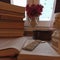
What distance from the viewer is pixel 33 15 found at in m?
1.35

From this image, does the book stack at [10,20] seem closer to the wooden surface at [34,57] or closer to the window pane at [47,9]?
the wooden surface at [34,57]

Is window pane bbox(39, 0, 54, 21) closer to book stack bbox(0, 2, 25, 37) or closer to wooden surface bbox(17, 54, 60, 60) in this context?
book stack bbox(0, 2, 25, 37)

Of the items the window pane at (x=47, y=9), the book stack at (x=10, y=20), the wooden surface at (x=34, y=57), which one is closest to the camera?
the wooden surface at (x=34, y=57)

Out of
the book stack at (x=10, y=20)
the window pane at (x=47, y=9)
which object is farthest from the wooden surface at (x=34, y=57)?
the window pane at (x=47, y=9)

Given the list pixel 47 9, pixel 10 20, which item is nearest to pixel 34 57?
pixel 10 20

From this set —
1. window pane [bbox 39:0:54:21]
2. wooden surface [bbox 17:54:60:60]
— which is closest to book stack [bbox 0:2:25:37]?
wooden surface [bbox 17:54:60:60]

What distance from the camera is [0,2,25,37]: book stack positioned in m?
0.93

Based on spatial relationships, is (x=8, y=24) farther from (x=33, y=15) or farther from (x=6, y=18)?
(x=33, y=15)

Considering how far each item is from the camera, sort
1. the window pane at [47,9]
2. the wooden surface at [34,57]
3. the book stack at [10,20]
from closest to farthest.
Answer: the wooden surface at [34,57]
the book stack at [10,20]
the window pane at [47,9]

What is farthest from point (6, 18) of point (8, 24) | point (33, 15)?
point (33, 15)

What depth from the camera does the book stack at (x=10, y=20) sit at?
0.93 meters

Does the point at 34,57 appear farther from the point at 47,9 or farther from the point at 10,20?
the point at 47,9

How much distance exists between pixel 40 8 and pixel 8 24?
1.75 feet

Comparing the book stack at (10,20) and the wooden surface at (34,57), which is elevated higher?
the book stack at (10,20)
